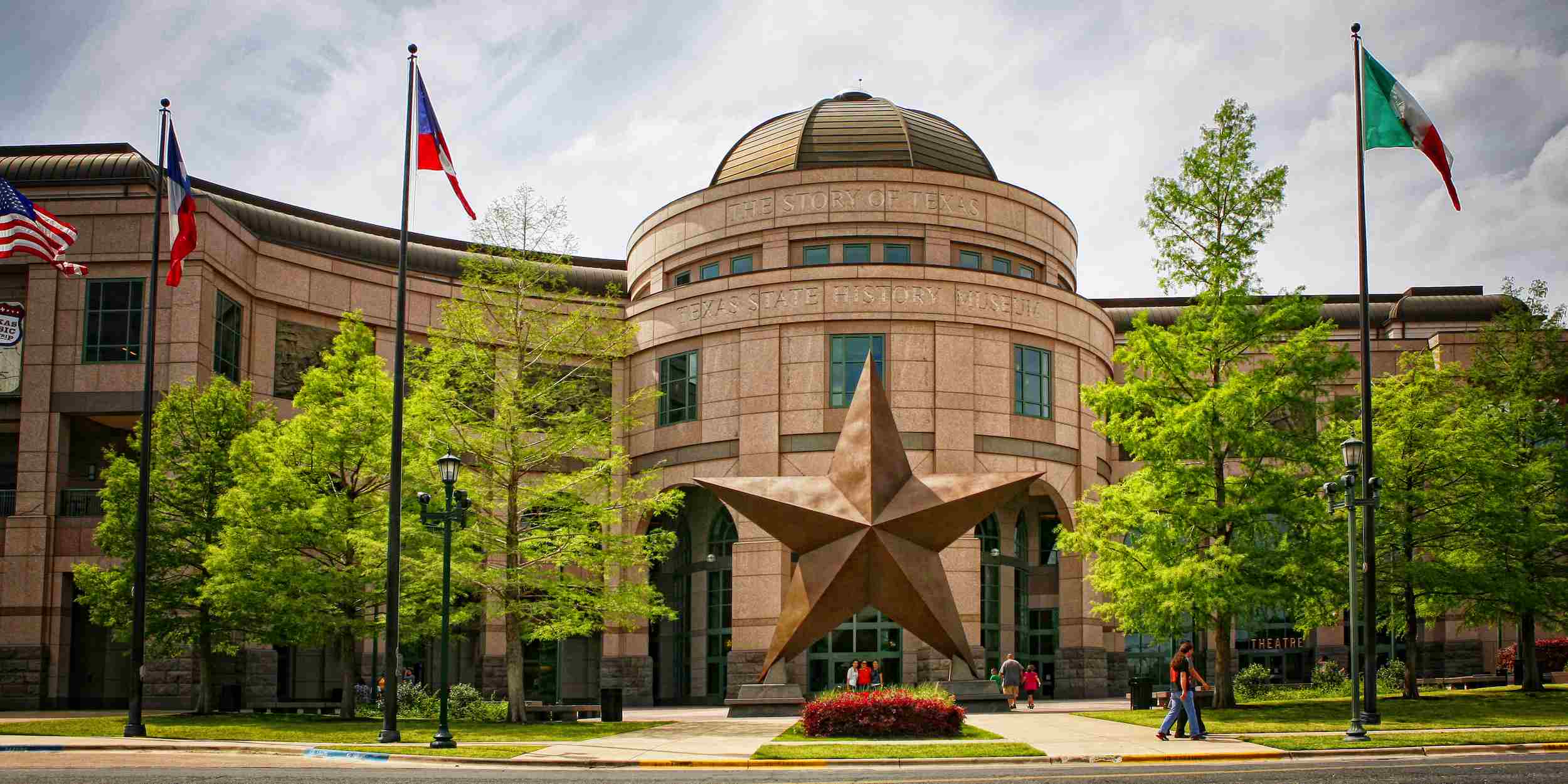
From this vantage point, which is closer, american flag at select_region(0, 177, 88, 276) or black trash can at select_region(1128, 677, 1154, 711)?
american flag at select_region(0, 177, 88, 276)

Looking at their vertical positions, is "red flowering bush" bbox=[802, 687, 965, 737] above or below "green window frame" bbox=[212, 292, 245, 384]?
below

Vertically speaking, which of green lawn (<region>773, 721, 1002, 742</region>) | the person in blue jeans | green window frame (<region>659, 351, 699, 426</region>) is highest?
green window frame (<region>659, 351, 699, 426</region>)

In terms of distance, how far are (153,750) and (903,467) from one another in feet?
53.3

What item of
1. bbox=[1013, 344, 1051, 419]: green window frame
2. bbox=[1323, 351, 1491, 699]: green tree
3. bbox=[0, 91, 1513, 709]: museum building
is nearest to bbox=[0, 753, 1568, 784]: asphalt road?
bbox=[1323, 351, 1491, 699]: green tree

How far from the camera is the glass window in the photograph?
44125mm

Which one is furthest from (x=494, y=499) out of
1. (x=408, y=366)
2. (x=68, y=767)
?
(x=68, y=767)

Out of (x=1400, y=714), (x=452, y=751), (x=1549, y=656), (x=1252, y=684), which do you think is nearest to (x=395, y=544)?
(x=452, y=751)

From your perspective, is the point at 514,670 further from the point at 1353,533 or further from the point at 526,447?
the point at 1353,533

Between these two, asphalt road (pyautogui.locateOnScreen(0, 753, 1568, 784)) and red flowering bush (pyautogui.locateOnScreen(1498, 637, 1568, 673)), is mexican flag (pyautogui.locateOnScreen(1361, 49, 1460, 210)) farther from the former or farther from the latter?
red flowering bush (pyautogui.locateOnScreen(1498, 637, 1568, 673))

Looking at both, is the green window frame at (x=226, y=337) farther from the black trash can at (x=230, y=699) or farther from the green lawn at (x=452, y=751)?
the green lawn at (x=452, y=751)

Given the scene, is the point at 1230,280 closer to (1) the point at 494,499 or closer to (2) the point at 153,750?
(1) the point at 494,499

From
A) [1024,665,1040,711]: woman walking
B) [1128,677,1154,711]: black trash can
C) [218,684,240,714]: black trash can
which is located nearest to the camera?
[1128,677,1154,711]: black trash can

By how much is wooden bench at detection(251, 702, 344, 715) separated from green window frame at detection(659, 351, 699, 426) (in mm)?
15792

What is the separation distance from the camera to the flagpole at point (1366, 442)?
25333 mm
